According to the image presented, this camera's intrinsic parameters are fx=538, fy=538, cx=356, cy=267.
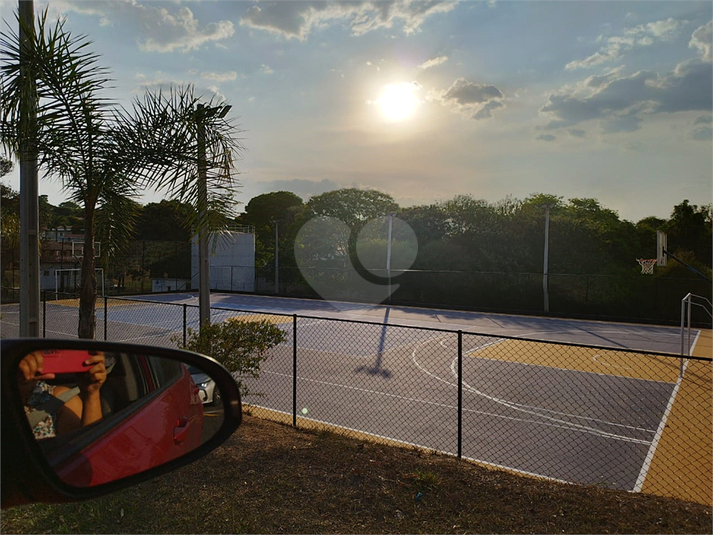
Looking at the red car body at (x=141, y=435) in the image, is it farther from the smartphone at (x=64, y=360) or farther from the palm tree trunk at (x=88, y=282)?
the palm tree trunk at (x=88, y=282)

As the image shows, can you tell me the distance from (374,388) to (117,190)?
241 inches

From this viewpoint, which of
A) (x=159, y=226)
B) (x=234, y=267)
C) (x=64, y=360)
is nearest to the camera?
(x=64, y=360)

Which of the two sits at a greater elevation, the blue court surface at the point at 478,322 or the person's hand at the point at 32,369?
the person's hand at the point at 32,369

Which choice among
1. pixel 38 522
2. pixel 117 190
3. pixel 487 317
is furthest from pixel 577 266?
pixel 38 522

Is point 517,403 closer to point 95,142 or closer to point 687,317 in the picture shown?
point 95,142

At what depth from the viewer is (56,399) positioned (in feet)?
4.69

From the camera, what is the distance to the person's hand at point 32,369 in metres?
1.37

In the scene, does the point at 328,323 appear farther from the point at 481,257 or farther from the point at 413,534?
the point at 413,534

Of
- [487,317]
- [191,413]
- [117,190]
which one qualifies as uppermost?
[117,190]

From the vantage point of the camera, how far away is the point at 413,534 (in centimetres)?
407

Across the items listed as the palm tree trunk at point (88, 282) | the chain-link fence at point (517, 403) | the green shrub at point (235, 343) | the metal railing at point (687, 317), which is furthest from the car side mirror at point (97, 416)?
the metal railing at point (687, 317)

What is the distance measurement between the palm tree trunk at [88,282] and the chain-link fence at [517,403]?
153 centimetres

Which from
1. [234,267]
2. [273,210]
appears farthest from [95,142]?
[273,210]

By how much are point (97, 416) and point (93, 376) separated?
0.11 meters
